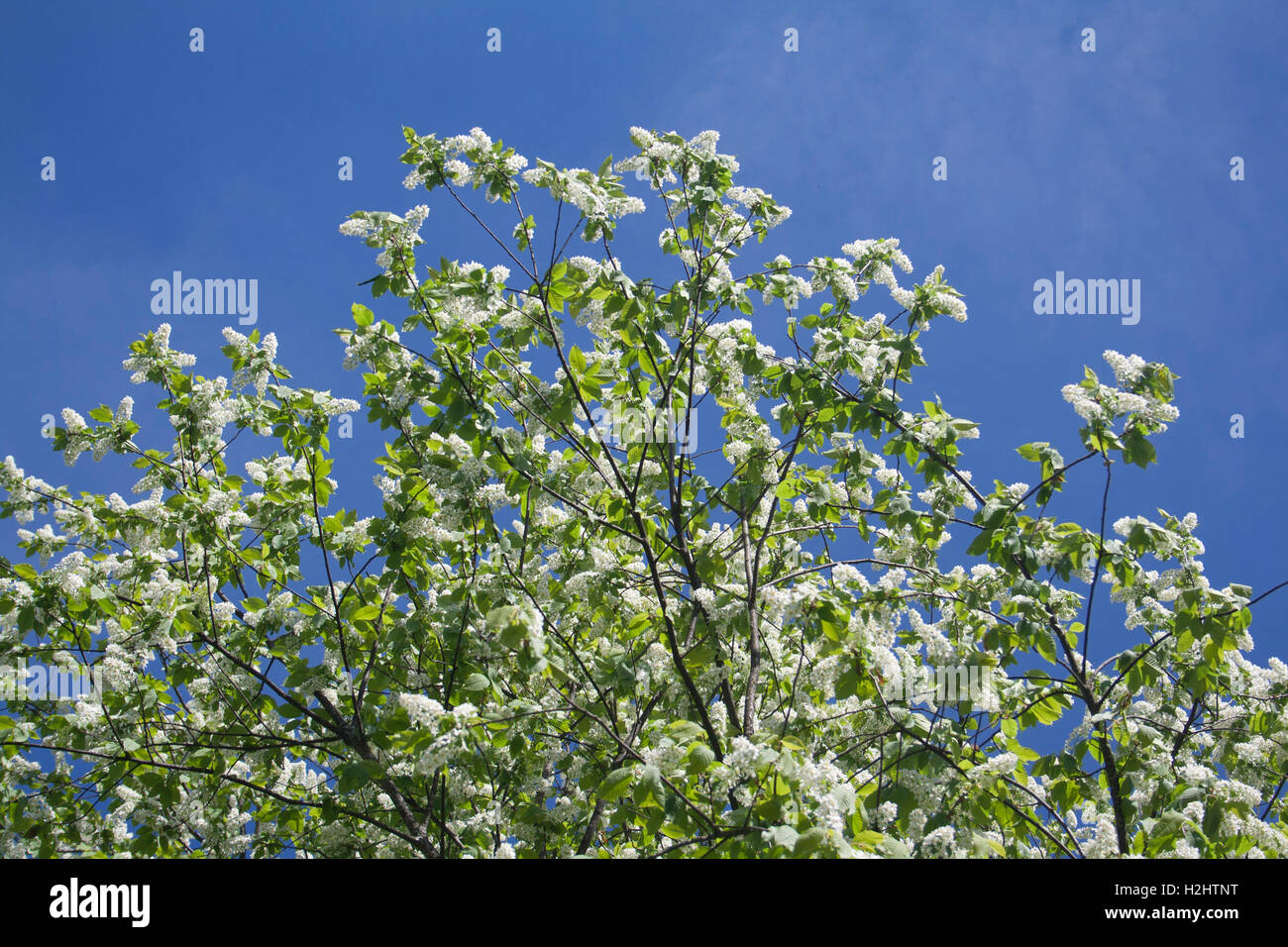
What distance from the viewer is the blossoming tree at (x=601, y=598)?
5145 mm

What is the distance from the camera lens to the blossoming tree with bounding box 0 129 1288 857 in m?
5.14

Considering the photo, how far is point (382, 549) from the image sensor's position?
5.93m

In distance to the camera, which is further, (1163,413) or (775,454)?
(775,454)

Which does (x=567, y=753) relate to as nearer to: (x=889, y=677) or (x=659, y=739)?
(x=659, y=739)

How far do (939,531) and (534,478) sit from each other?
10.9ft

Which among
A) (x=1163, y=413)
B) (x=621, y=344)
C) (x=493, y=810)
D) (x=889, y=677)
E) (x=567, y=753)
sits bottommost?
(x=493, y=810)

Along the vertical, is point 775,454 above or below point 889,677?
above

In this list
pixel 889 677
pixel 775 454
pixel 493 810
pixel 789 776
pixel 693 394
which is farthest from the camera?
pixel 693 394

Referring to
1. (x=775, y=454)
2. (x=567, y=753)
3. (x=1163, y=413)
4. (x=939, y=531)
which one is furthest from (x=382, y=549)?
(x=1163, y=413)

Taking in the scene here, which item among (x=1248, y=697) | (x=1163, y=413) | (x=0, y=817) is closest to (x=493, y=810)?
(x=0, y=817)

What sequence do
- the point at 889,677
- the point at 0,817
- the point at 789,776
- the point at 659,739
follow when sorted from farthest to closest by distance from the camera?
1. the point at 0,817
2. the point at 889,677
3. the point at 659,739
4. the point at 789,776

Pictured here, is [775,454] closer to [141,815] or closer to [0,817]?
[141,815]

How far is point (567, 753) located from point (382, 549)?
1.93 meters

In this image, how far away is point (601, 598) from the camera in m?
5.71
